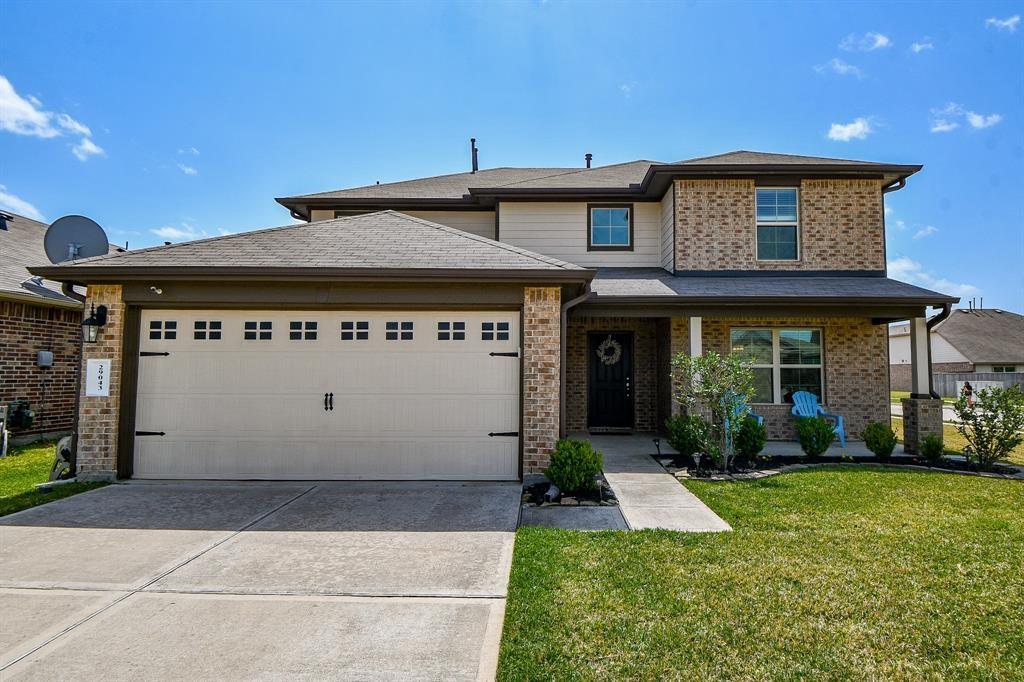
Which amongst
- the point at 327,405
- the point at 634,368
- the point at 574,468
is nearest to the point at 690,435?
the point at 574,468

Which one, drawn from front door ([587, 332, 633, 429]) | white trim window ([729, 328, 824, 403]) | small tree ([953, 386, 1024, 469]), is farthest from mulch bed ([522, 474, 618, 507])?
small tree ([953, 386, 1024, 469])

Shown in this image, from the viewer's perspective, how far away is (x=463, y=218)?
1154 centimetres

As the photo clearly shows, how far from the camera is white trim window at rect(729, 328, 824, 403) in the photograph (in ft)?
32.1

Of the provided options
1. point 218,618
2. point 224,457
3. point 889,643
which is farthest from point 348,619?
point 224,457

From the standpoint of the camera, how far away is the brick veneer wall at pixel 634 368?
10648mm

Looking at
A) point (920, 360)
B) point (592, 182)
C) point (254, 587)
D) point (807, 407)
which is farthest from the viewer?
point (592, 182)

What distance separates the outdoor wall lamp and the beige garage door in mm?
441

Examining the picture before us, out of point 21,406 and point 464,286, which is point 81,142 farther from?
point 464,286

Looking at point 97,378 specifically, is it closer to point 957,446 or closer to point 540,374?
point 540,374

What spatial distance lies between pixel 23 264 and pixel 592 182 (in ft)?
39.5

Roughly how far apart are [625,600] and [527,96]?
1078cm

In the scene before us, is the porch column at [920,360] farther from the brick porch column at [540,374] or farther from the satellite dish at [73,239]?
the satellite dish at [73,239]

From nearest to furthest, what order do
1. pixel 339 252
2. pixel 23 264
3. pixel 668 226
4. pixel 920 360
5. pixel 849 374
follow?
1. pixel 339 252
2. pixel 920 360
3. pixel 849 374
4. pixel 23 264
5. pixel 668 226

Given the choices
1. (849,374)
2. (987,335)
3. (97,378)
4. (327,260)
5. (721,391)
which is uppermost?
(987,335)
